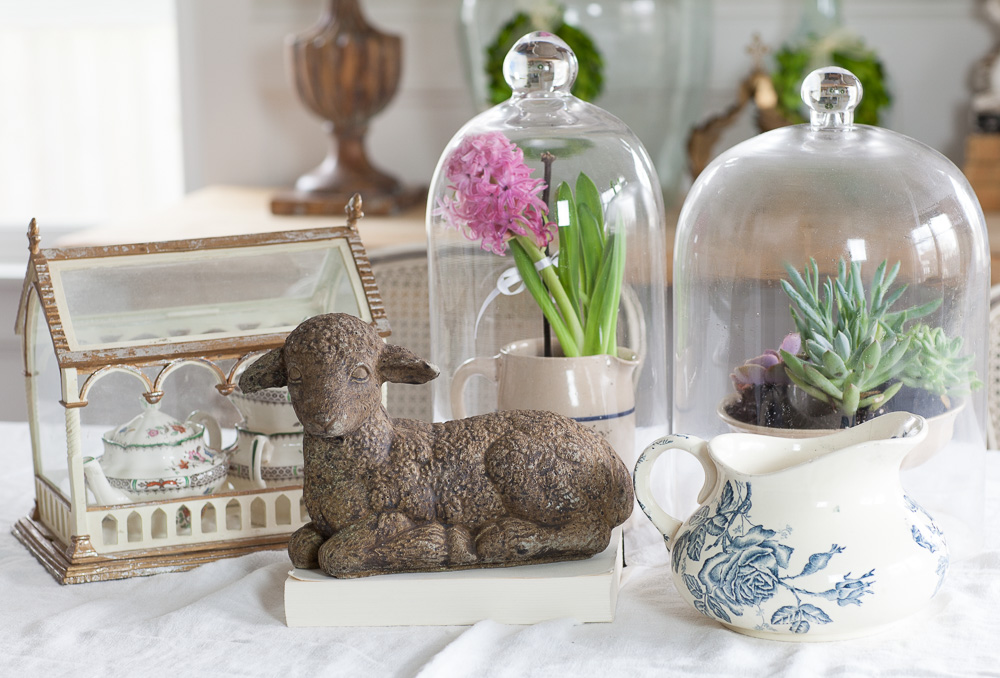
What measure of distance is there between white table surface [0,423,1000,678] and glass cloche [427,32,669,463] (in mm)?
188

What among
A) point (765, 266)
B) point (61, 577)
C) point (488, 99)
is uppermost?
point (488, 99)

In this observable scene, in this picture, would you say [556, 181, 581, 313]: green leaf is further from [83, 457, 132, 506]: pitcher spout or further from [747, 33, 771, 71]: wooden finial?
[747, 33, 771, 71]: wooden finial

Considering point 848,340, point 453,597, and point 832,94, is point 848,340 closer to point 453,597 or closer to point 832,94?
point 832,94

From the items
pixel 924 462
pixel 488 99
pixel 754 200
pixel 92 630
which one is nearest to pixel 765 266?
pixel 754 200

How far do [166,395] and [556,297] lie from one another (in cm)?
33

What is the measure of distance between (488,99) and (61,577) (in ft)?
4.65

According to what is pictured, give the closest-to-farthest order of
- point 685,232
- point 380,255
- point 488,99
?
point 685,232 < point 380,255 < point 488,99

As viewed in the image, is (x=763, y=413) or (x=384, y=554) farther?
(x=763, y=413)

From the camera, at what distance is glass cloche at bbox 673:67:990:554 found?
80 centimetres

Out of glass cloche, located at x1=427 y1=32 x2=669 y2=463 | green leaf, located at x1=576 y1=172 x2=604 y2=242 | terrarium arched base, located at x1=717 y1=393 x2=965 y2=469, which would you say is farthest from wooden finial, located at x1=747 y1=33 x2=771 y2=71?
terrarium arched base, located at x1=717 y1=393 x2=965 y2=469

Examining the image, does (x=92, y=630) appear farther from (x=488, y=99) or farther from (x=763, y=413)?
(x=488, y=99)

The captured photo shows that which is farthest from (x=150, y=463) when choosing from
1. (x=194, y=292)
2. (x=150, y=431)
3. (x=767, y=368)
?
(x=767, y=368)

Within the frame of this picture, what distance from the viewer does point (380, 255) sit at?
5.24 feet

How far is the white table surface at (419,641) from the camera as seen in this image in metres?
0.67
